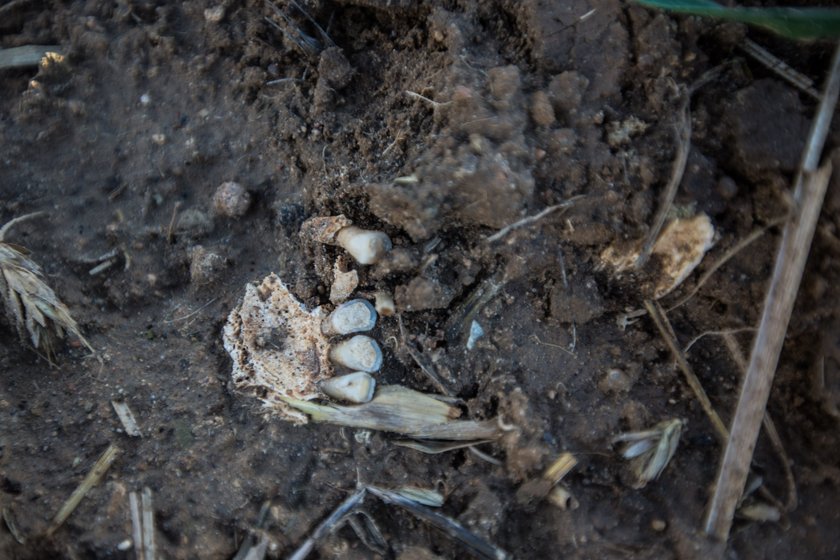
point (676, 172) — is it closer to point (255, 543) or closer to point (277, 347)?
point (277, 347)

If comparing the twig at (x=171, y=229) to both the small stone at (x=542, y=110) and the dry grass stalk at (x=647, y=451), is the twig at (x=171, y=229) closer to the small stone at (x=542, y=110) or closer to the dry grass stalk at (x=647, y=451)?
the small stone at (x=542, y=110)

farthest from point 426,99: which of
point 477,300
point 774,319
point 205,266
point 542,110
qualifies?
point 774,319

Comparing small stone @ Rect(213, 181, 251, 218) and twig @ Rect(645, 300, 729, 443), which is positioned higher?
small stone @ Rect(213, 181, 251, 218)

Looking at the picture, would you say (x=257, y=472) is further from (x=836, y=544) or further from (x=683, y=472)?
(x=836, y=544)

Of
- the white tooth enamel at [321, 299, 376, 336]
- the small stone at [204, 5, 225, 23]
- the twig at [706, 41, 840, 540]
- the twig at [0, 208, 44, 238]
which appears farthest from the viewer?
the small stone at [204, 5, 225, 23]

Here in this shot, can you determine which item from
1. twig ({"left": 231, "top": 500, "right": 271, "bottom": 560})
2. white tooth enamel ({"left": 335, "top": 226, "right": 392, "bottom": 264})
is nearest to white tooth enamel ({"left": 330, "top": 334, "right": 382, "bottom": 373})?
white tooth enamel ({"left": 335, "top": 226, "right": 392, "bottom": 264})

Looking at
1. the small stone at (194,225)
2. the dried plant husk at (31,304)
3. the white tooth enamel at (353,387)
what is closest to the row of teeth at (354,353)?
the white tooth enamel at (353,387)

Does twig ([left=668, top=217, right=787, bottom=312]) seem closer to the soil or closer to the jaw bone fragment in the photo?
the soil
